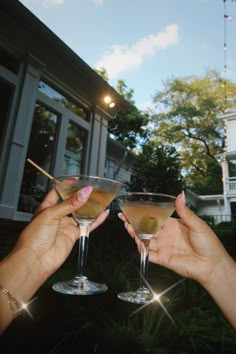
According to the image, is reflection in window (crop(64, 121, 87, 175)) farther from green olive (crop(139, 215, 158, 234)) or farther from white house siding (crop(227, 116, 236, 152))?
white house siding (crop(227, 116, 236, 152))

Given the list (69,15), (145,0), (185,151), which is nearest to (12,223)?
(69,15)

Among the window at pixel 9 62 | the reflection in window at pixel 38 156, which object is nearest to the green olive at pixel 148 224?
the reflection in window at pixel 38 156

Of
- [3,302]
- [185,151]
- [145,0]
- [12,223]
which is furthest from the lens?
[185,151]

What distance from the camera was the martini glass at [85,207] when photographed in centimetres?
139

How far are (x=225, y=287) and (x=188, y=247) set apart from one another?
270 mm

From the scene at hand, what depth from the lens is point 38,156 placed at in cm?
638

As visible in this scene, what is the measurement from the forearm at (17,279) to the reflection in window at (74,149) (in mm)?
5988

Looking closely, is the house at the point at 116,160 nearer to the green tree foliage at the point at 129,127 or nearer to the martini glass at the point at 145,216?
the green tree foliage at the point at 129,127

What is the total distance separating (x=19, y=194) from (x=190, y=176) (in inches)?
1045

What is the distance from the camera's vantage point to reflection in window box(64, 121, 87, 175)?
727 cm

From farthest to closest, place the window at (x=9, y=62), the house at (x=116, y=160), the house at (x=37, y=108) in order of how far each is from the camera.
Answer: the house at (x=116, y=160)
the window at (x=9, y=62)
the house at (x=37, y=108)

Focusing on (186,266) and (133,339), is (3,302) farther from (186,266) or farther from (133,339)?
(186,266)

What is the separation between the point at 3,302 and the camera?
1.11m

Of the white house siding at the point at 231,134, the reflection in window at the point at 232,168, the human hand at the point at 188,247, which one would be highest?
the white house siding at the point at 231,134
